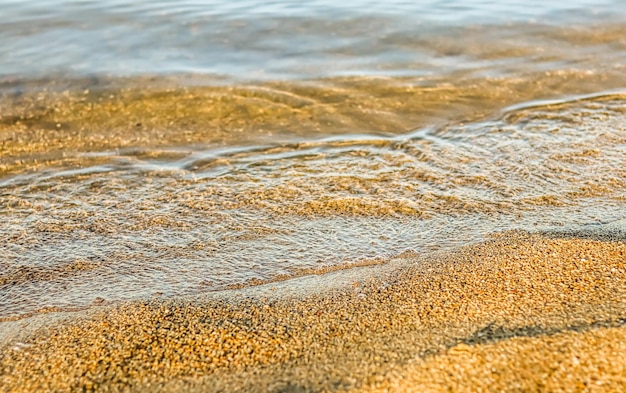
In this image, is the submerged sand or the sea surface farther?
the sea surface

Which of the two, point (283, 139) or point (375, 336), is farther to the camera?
point (283, 139)

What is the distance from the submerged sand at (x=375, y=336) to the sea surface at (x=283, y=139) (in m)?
0.31

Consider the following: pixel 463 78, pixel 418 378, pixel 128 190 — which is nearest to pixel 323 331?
pixel 418 378

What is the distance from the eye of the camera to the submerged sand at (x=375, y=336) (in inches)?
77.4

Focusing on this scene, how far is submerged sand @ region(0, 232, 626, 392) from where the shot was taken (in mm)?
1967

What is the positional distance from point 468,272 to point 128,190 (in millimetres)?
2408

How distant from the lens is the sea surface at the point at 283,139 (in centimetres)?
317

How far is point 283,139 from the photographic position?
16.4 feet

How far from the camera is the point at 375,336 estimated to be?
2213 mm

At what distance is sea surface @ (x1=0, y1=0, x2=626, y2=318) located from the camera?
3.17 metres

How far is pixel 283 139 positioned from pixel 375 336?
3006mm

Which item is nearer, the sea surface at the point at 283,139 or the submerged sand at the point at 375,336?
the submerged sand at the point at 375,336

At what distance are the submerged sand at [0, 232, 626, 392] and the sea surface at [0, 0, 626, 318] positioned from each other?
0.31m

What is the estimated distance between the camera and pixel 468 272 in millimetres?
2658
